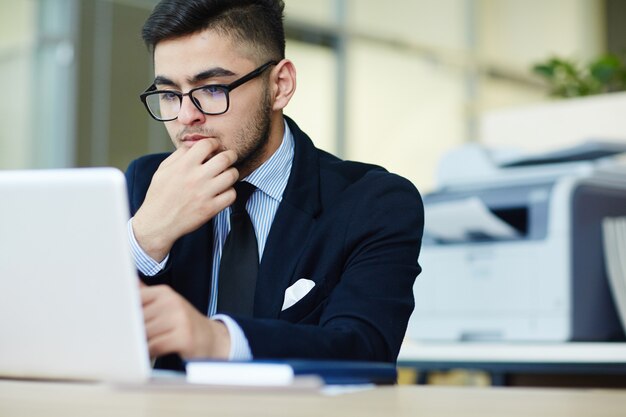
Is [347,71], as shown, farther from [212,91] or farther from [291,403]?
[291,403]

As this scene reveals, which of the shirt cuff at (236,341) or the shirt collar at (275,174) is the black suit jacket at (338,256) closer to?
the shirt collar at (275,174)

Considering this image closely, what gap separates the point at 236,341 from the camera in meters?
1.19

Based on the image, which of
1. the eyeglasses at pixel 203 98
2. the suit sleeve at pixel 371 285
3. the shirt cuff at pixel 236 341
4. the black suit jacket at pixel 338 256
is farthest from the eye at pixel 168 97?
the shirt cuff at pixel 236 341

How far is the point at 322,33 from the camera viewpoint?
21.0ft

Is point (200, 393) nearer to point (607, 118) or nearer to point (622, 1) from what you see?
point (607, 118)

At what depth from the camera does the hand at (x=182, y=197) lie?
4.84 ft

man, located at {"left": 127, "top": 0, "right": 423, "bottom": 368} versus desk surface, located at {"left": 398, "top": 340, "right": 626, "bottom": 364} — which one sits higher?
man, located at {"left": 127, "top": 0, "right": 423, "bottom": 368}

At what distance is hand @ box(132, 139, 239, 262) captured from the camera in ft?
4.84

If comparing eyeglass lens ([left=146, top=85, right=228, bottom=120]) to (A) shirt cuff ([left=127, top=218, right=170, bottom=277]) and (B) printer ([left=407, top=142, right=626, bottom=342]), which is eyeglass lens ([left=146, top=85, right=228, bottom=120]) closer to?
(A) shirt cuff ([left=127, top=218, right=170, bottom=277])

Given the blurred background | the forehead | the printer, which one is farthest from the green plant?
the forehead

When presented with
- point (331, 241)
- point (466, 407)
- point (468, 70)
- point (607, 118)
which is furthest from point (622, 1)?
point (466, 407)

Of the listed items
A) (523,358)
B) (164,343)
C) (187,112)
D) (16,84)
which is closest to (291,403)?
(164,343)

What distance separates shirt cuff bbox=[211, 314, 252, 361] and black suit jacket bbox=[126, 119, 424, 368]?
0.85ft

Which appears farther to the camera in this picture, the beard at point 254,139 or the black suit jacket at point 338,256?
the beard at point 254,139
